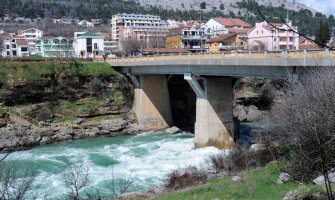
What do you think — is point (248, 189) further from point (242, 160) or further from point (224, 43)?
point (224, 43)

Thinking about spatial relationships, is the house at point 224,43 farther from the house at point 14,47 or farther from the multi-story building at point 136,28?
the house at point 14,47

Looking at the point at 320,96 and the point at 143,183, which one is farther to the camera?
the point at 143,183

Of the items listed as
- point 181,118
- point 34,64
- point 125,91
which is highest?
point 34,64

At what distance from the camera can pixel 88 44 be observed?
9719cm

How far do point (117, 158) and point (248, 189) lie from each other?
19.7 metres

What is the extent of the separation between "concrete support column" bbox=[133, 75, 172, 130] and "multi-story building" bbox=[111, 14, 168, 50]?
227 ft

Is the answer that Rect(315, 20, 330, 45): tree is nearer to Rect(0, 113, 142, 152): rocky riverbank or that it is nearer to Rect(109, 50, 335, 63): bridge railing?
Rect(109, 50, 335, 63): bridge railing

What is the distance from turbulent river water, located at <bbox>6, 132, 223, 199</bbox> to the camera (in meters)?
26.8

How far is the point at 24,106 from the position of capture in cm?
4394

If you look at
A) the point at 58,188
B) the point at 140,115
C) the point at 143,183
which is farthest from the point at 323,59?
the point at 140,115

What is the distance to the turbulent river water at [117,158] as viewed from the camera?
26.8m

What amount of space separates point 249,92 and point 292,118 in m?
37.2

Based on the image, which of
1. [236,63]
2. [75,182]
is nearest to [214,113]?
[236,63]

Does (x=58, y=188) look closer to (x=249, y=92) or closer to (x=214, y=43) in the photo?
(x=249, y=92)
